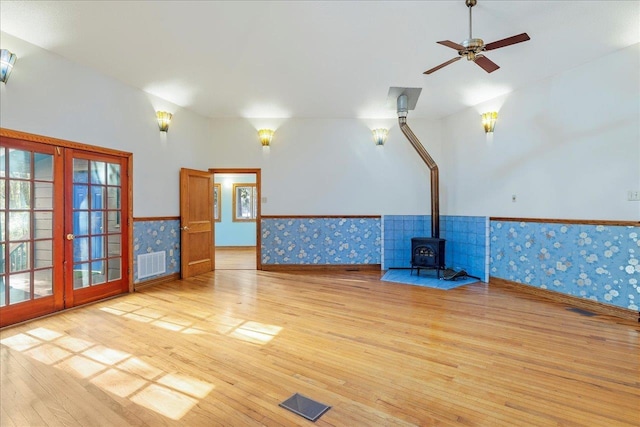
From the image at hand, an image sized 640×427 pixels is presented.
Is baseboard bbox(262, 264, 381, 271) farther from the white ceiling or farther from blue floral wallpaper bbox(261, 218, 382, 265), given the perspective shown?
the white ceiling

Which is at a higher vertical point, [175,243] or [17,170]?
[17,170]

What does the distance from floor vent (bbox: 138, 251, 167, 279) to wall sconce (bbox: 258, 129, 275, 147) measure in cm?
261

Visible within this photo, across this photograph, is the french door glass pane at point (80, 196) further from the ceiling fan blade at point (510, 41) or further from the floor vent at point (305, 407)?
the ceiling fan blade at point (510, 41)

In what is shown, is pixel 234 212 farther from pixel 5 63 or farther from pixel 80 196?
pixel 5 63

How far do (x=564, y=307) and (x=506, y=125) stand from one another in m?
2.64

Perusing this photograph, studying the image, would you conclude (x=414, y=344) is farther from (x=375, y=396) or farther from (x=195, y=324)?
(x=195, y=324)

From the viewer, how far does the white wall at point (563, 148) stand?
346 cm

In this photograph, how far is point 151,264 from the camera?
193 inches

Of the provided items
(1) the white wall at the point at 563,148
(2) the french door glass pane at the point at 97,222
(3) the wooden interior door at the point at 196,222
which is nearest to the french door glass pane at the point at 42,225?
(2) the french door glass pane at the point at 97,222

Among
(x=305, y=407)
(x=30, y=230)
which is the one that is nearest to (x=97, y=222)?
→ (x=30, y=230)

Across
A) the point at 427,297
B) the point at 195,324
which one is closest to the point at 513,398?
the point at 427,297

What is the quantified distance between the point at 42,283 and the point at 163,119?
2755mm

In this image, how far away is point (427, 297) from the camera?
4.20 meters

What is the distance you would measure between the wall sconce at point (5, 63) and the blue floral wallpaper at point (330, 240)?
13.2 ft
